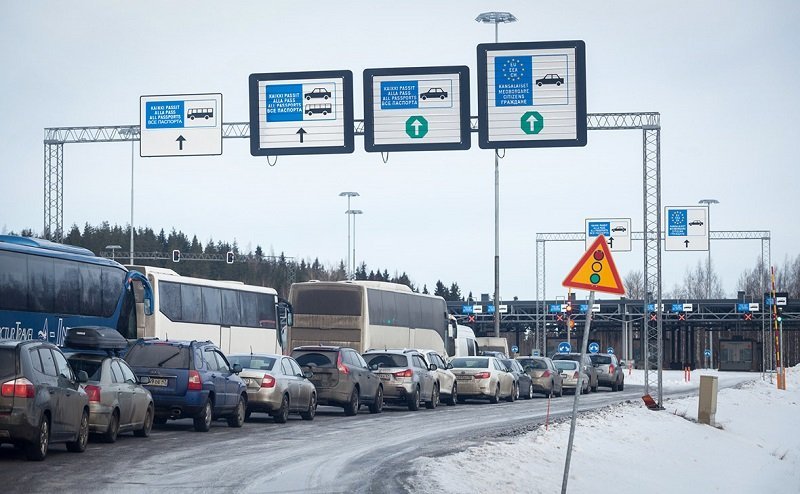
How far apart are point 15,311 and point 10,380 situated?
8.80 m

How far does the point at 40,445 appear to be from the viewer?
16031 millimetres

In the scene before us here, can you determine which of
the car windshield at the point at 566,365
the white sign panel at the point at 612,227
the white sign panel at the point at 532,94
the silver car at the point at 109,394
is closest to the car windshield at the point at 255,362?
the silver car at the point at 109,394

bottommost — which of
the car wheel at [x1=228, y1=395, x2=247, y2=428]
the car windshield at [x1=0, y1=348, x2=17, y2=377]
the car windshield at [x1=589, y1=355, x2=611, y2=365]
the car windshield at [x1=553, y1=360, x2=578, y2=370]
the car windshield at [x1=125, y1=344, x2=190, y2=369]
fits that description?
the car windshield at [x1=589, y1=355, x2=611, y2=365]

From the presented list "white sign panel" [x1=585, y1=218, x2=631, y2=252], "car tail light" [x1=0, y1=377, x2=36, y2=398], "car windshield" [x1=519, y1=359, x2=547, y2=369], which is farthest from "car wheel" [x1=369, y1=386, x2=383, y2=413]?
"white sign panel" [x1=585, y1=218, x2=631, y2=252]

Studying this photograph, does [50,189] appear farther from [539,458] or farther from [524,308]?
[524,308]

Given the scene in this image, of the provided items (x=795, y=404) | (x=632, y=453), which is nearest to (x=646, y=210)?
(x=632, y=453)

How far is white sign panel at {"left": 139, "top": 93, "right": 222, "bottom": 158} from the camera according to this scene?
1231 inches

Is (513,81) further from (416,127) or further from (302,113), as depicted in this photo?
(302,113)

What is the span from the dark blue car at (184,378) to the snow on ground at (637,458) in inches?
227

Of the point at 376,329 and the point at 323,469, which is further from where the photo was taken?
the point at 376,329

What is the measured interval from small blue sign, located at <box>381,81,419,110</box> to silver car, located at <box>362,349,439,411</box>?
23.4ft

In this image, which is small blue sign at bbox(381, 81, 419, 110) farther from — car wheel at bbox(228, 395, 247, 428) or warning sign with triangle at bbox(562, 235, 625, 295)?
warning sign with triangle at bbox(562, 235, 625, 295)

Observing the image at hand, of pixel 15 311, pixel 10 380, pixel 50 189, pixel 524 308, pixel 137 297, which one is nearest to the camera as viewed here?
pixel 10 380

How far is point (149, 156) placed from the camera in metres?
31.5
